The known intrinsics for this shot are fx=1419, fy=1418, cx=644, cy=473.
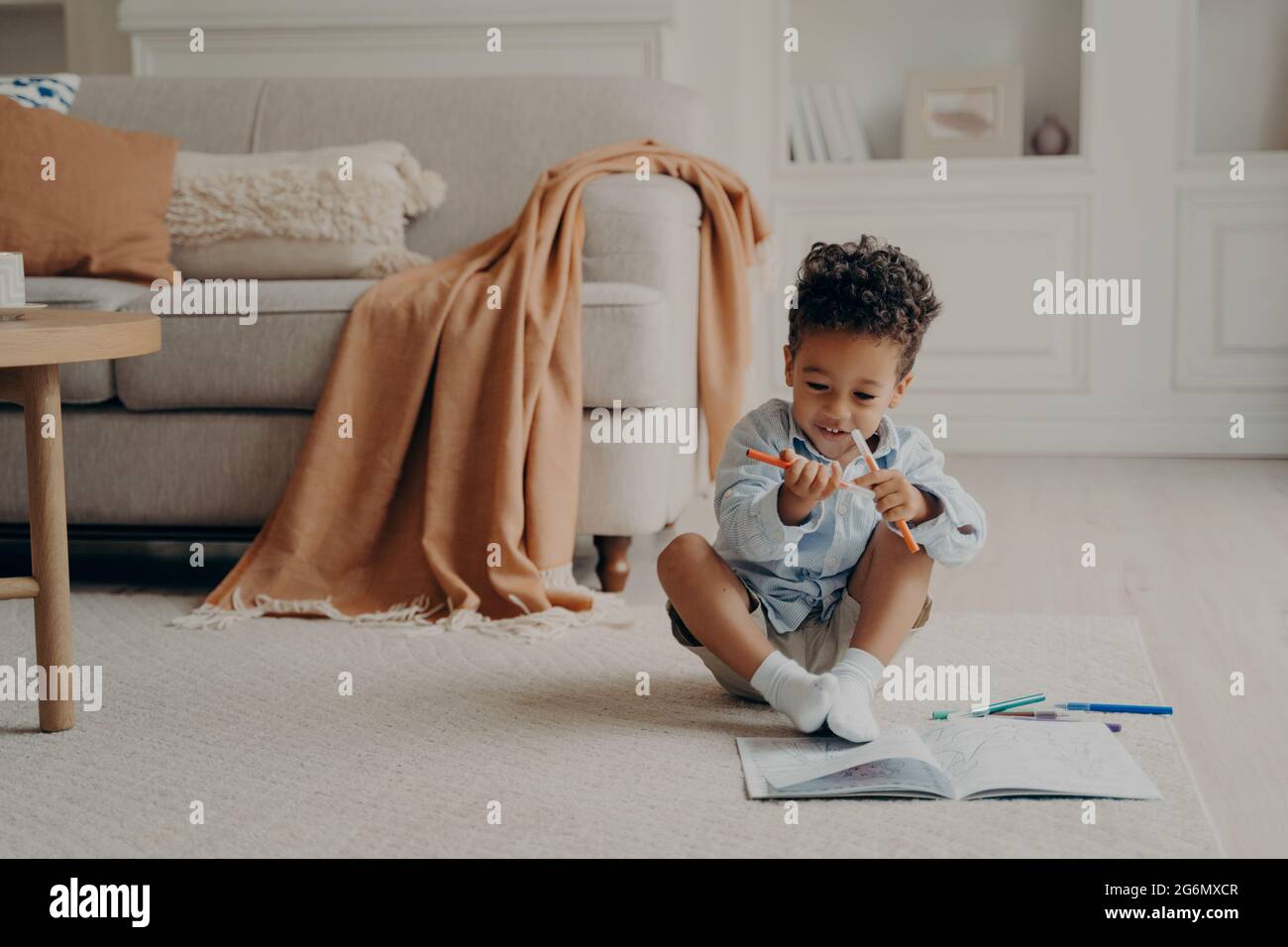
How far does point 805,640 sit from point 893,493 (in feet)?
0.87

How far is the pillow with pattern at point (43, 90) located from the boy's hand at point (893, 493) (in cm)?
200

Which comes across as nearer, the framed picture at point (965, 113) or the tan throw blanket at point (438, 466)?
the tan throw blanket at point (438, 466)

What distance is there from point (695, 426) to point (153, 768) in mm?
1393

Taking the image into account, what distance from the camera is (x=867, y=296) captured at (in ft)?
4.66

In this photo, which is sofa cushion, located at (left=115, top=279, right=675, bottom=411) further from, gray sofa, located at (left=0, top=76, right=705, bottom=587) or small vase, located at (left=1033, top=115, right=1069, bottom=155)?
small vase, located at (left=1033, top=115, right=1069, bottom=155)

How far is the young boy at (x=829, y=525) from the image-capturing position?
56.1 inches

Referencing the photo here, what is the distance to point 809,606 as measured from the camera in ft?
5.20

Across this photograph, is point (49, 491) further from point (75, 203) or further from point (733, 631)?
point (75, 203)

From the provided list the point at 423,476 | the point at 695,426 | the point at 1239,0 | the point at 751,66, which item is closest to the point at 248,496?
the point at 423,476

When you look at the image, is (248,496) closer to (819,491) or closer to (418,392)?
(418,392)

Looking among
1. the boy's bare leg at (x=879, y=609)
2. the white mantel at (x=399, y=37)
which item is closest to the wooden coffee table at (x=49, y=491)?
the boy's bare leg at (x=879, y=609)

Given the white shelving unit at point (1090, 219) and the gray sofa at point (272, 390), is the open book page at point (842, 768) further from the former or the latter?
the white shelving unit at point (1090, 219)

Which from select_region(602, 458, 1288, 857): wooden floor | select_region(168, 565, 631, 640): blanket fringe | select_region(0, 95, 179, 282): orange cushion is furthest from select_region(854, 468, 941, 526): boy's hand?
select_region(0, 95, 179, 282): orange cushion
